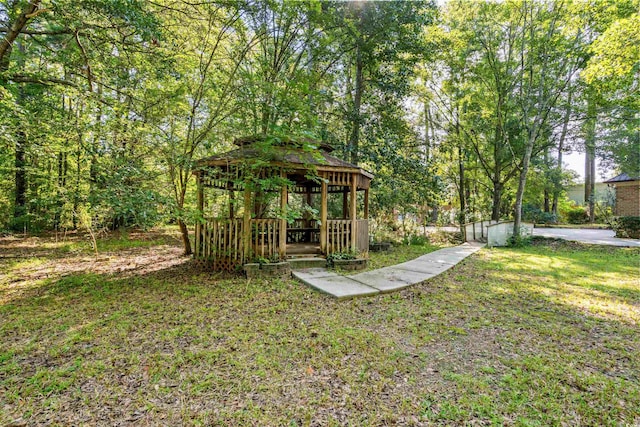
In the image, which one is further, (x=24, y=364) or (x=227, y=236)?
(x=227, y=236)

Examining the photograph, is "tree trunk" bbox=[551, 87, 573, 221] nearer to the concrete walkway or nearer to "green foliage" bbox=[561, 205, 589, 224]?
"green foliage" bbox=[561, 205, 589, 224]

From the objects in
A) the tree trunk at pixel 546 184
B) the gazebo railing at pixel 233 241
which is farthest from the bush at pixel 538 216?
the gazebo railing at pixel 233 241

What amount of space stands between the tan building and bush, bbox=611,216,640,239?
9.35ft

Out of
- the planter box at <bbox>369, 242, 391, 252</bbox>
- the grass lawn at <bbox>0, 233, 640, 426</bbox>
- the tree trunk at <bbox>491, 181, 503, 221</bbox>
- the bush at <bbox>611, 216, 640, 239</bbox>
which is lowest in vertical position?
the grass lawn at <bbox>0, 233, 640, 426</bbox>

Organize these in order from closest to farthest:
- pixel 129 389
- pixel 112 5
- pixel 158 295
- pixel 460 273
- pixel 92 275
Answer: pixel 129 389 < pixel 112 5 < pixel 158 295 < pixel 92 275 < pixel 460 273

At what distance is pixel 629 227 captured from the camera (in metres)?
12.9

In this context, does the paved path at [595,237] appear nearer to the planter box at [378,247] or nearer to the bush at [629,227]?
the bush at [629,227]

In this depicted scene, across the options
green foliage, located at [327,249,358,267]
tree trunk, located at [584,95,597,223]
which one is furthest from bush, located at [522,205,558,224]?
green foliage, located at [327,249,358,267]

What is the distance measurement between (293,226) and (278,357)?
728 cm

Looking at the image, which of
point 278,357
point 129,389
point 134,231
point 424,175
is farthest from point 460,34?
point 134,231

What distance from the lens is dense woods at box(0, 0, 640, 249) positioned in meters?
5.04

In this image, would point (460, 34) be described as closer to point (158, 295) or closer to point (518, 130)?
point (518, 130)

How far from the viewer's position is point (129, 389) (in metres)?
2.42

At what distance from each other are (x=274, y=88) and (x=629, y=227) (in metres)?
17.0
